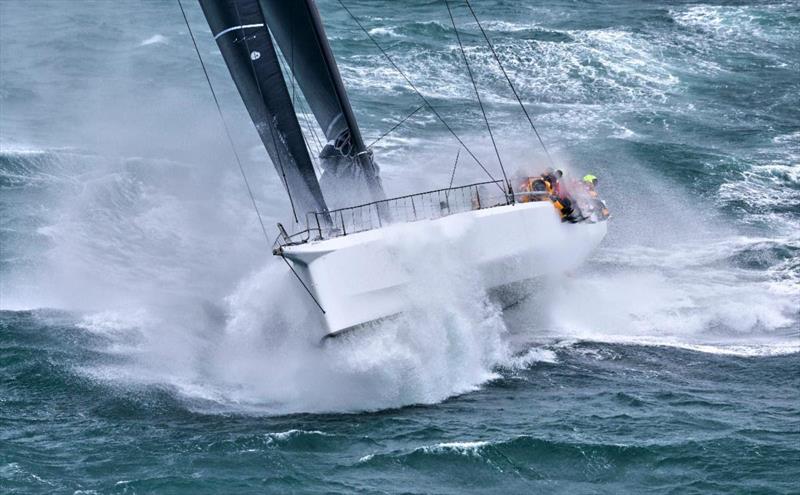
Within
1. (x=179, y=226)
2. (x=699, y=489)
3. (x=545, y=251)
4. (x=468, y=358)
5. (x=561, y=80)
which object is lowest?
(x=699, y=489)

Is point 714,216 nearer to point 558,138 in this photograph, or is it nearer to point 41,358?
point 558,138

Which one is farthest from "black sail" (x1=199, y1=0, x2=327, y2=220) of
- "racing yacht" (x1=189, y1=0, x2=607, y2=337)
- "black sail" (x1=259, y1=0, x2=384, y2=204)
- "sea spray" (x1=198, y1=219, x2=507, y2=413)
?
"sea spray" (x1=198, y1=219, x2=507, y2=413)

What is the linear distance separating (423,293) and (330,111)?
3.81 meters

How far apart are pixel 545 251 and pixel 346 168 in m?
3.92

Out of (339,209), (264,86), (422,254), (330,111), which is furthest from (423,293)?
(264,86)

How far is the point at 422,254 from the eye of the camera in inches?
693

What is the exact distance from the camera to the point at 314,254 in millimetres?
16375

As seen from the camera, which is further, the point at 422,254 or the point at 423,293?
the point at 422,254

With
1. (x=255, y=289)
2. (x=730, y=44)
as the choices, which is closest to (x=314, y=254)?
(x=255, y=289)

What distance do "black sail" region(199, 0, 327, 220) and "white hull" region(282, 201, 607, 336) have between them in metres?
1.37

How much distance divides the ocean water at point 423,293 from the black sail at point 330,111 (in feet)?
6.51

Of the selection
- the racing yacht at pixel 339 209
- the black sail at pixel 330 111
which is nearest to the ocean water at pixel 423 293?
the racing yacht at pixel 339 209

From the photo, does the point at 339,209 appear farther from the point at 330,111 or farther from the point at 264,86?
the point at 330,111

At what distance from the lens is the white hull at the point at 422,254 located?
16.5m
